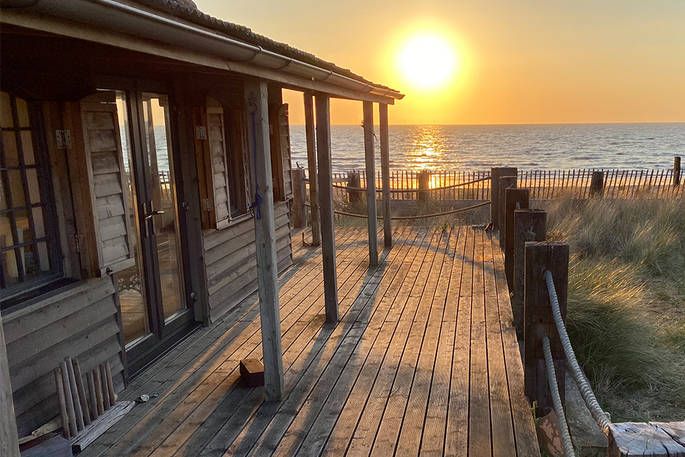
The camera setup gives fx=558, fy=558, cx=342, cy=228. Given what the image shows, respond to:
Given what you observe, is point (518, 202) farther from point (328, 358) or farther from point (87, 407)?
point (87, 407)

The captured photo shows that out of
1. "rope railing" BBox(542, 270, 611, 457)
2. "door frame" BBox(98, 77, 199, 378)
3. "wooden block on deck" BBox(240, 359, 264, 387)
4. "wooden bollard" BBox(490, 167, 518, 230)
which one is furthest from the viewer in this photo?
"wooden bollard" BBox(490, 167, 518, 230)

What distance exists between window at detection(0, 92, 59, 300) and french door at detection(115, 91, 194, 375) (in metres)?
0.62

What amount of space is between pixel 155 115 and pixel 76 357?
6.33ft

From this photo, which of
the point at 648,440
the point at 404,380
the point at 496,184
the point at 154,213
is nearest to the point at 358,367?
the point at 404,380

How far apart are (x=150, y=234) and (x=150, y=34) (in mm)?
2308

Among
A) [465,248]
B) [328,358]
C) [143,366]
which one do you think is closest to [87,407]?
[143,366]

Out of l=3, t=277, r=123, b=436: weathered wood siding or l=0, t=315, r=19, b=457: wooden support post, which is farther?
l=3, t=277, r=123, b=436: weathered wood siding

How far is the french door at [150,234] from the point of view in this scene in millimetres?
3975

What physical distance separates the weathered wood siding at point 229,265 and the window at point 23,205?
1732 mm

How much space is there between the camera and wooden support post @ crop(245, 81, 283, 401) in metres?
3.34

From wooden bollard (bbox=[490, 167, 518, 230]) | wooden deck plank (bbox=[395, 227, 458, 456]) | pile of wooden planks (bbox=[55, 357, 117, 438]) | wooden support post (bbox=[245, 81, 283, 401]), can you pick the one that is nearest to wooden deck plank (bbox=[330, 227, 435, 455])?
wooden deck plank (bbox=[395, 227, 458, 456])

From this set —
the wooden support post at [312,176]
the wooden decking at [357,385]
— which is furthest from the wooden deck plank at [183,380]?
the wooden support post at [312,176]

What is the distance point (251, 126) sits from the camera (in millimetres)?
3352

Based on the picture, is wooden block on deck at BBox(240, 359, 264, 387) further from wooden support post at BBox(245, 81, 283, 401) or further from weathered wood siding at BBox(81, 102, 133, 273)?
weathered wood siding at BBox(81, 102, 133, 273)
